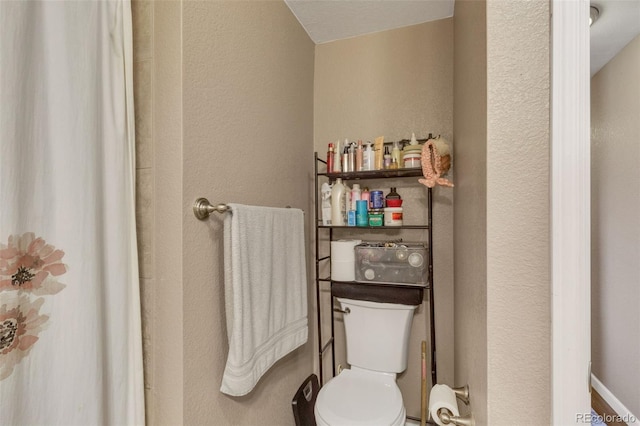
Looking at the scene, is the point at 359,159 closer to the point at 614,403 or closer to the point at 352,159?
the point at 352,159

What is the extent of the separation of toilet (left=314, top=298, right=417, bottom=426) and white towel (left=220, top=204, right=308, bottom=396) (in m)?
0.33

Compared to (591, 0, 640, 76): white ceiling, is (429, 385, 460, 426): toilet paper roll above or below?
below

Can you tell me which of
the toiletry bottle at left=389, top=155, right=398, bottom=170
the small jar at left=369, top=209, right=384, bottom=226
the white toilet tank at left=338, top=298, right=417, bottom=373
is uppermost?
the toiletry bottle at left=389, top=155, right=398, bottom=170

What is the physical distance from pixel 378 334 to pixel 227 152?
122 cm

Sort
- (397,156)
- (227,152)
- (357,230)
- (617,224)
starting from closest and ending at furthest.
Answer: (617,224) < (227,152) < (397,156) < (357,230)

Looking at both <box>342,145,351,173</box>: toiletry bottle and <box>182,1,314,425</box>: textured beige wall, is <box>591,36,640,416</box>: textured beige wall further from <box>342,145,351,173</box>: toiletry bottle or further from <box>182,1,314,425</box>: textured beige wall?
<box>342,145,351,173</box>: toiletry bottle

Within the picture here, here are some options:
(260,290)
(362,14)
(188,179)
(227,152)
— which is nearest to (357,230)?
(260,290)

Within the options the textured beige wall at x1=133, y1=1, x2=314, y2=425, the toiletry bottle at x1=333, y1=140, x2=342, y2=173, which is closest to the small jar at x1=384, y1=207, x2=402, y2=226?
the toiletry bottle at x1=333, y1=140, x2=342, y2=173

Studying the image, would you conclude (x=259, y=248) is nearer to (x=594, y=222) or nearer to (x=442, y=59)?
(x=594, y=222)

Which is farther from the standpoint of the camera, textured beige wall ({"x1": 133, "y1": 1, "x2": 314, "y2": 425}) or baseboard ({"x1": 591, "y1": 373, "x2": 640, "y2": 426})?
textured beige wall ({"x1": 133, "y1": 1, "x2": 314, "y2": 425})

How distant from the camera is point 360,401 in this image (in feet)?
4.37

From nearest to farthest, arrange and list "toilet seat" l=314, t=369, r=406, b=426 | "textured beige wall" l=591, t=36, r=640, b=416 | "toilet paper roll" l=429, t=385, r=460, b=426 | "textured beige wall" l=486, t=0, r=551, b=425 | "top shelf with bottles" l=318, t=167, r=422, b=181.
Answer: "textured beige wall" l=591, t=36, r=640, b=416
"textured beige wall" l=486, t=0, r=551, b=425
"toilet paper roll" l=429, t=385, r=460, b=426
"toilet seat" l=314, t=369, r=406, b=426
"top shelf with bottles" l=318, t=167, r=422, b=181

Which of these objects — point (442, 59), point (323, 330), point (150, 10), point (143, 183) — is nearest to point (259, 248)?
point (143, 183)

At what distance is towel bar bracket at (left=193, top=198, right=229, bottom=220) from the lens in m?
0.92
